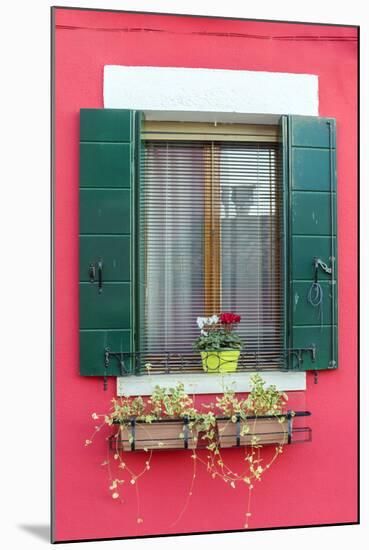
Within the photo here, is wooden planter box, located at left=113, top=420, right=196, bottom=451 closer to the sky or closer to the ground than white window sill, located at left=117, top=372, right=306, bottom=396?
closer to the ground

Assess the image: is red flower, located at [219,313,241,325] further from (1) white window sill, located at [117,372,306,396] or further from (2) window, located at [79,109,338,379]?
(1) white window sill, located at [117,372,306,396]

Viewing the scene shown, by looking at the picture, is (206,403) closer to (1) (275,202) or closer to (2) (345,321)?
(2) (345,321)

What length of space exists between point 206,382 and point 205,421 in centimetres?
29

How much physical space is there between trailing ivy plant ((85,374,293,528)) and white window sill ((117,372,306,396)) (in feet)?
0.15

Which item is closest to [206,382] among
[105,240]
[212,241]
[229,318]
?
[229,318]

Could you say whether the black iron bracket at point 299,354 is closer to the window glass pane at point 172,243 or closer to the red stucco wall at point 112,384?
the red stucco wall at point 112,384

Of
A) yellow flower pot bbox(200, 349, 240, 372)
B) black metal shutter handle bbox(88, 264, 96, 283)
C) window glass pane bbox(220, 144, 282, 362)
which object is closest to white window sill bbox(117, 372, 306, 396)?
yellow flower pot bbox(200, 349, 240, 372)

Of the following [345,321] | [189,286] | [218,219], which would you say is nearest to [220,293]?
[189,286]

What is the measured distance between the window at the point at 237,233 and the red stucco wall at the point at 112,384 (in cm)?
20

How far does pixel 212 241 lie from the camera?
391 cm

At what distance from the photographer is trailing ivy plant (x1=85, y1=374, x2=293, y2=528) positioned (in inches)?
139

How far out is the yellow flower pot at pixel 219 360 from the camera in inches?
147

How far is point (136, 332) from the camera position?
12.1 feet

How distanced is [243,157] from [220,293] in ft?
2.92
